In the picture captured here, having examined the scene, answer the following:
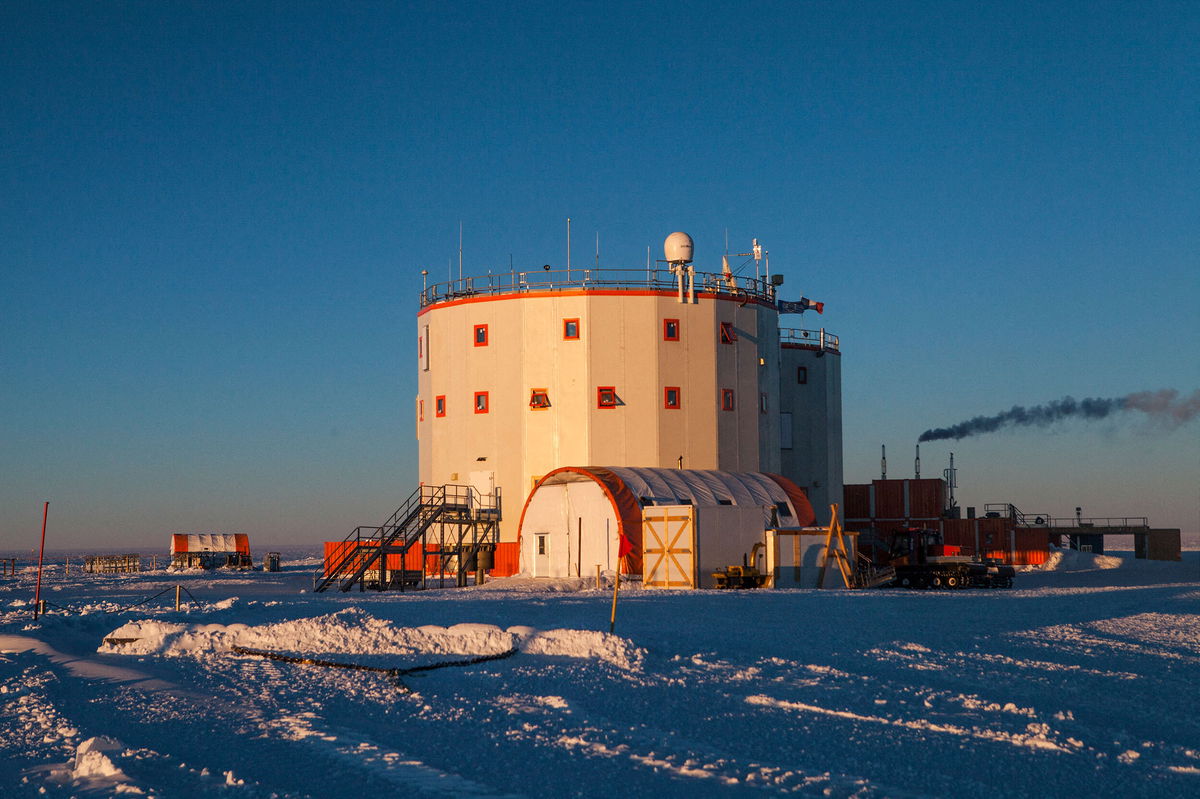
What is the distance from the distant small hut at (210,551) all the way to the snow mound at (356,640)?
45249mm

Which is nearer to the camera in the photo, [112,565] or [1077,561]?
[1077,561]

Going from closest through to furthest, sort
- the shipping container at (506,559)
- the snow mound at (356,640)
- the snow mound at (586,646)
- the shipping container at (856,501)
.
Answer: the snow mound at (586,646) < the snow mound at (356,640) < the shipping container at (506,559) < the shipping container at (856,501)

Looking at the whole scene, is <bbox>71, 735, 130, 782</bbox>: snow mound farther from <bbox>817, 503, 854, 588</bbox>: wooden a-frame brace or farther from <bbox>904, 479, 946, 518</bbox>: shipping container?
<bbox>904, 479, 946, 518</bbox>: shipping container

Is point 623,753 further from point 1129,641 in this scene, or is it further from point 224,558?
point 224,558

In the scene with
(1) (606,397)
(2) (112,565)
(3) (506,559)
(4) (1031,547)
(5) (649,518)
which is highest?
(1) (606,397)

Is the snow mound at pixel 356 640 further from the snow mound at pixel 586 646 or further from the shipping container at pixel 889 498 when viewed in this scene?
the shipping container at pixel 889 498

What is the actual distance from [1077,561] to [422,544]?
32159 millimetres

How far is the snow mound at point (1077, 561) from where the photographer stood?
55.1 meters

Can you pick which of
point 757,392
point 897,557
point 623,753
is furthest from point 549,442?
point 623,753

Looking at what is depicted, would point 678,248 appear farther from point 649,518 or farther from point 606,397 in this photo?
point 649,518

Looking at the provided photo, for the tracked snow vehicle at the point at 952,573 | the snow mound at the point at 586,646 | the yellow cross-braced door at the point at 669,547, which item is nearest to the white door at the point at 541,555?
the yellow cross-braced door at the point at 669,547

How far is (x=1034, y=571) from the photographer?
52.4 m

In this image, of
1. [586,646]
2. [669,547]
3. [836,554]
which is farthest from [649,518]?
[586,646]

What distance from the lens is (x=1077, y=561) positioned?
55.8 metres
